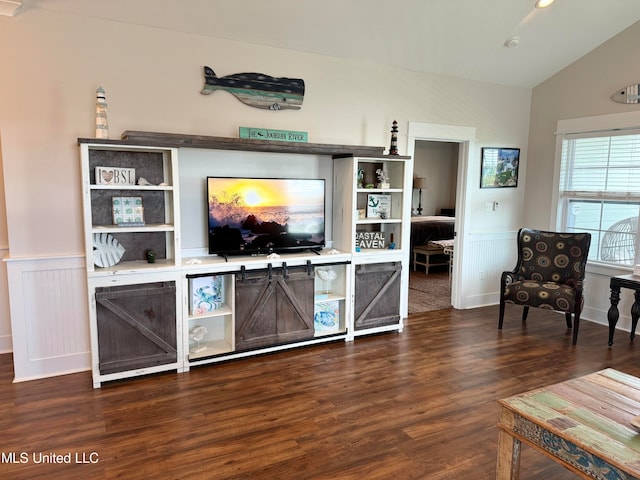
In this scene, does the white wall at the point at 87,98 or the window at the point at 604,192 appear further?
the window at the point at 604,192

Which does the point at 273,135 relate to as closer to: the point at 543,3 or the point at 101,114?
the point at 101,114

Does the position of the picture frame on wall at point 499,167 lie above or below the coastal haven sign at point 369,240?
above

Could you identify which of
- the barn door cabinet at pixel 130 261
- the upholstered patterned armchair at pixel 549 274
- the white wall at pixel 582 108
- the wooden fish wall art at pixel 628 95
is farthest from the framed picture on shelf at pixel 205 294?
the wooden fish wall art at pixel 628 95

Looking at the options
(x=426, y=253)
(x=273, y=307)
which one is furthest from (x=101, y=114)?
(x=426, y=253)

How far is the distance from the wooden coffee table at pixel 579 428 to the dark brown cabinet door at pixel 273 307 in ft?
6.90

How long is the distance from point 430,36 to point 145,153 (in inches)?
112

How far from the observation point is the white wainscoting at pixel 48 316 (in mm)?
3260

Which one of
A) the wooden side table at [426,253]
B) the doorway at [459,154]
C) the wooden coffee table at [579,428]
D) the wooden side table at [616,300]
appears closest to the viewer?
the wooden coffee table at [579,428]

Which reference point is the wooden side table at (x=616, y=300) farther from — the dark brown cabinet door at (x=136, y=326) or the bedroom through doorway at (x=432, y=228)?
the dark brown cabinet door at (x=136, y=326)

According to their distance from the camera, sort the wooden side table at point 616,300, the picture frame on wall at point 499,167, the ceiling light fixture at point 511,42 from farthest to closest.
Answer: the picture frame on wall at point 499,167 < the ceiling light fixture at point 511,42 < the wooden side table at point 616,300

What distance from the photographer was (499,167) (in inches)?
212

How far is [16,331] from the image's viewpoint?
326 centimetres

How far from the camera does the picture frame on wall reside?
5.26m

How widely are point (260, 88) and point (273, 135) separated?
1.43 ft
